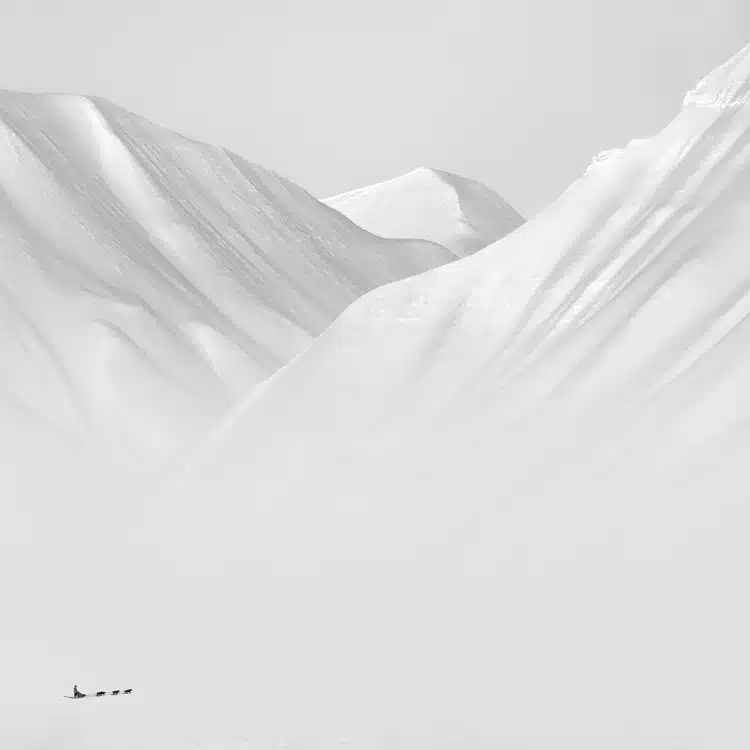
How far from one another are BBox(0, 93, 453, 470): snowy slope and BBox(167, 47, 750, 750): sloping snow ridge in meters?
22.4

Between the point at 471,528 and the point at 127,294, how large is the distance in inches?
2790

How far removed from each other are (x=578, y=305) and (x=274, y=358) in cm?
5738

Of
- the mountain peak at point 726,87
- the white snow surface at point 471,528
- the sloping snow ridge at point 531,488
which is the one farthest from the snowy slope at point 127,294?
the mountain peak at point 726,87

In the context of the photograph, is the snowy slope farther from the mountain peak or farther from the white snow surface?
the mountain peak

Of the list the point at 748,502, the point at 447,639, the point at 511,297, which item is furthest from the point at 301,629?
the point at 511,297

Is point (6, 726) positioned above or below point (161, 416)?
below

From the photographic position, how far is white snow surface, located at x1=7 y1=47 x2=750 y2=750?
81.2 meters

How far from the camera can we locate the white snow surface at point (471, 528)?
8119 centimetres

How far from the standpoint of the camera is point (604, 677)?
81688 millimetres

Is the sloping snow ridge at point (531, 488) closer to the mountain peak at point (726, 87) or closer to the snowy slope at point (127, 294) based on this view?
the mountain peak at point (726, 87)

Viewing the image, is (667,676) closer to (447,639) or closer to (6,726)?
(447,639)

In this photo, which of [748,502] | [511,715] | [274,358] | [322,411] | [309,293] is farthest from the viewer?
[309,293]

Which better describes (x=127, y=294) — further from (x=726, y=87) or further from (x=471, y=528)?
(x=471, y=528)

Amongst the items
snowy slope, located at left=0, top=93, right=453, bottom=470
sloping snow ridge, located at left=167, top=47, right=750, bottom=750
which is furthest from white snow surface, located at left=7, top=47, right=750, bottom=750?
snowy slope, located at left=0, top=93, right=453, bottom=470
